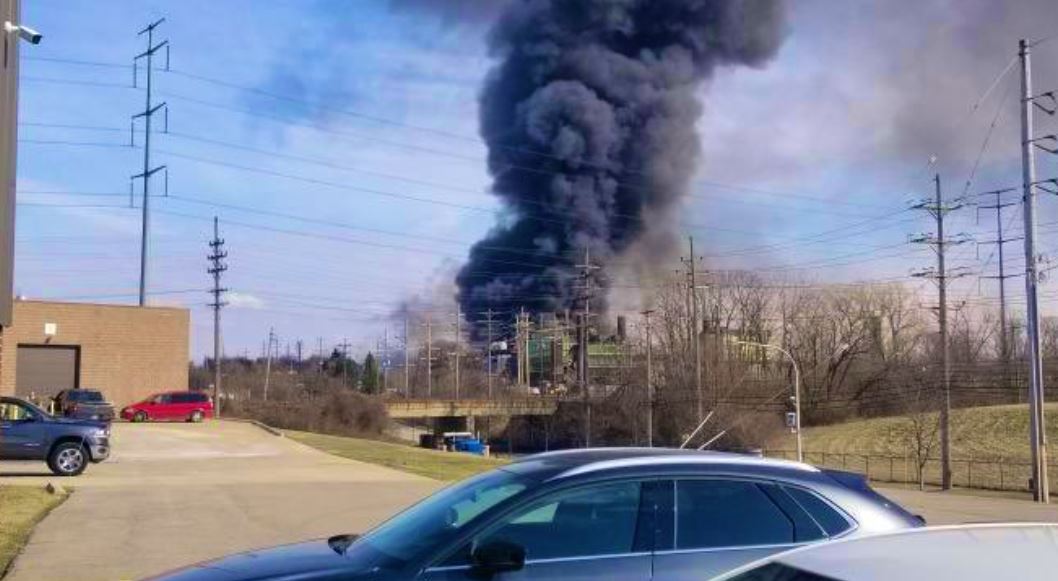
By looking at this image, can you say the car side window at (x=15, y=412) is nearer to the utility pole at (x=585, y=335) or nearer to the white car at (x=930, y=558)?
the white car at (x=930, y=558)

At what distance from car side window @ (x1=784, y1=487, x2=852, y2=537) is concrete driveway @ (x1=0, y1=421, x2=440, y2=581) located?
710cm

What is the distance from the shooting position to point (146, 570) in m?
10.1

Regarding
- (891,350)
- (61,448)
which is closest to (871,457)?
(891,350)

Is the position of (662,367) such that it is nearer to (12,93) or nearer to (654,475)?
(12,93)

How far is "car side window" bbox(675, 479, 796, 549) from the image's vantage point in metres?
4.99

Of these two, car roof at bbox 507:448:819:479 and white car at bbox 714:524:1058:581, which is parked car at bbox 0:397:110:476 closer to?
car roof at bbox 507:448:819:479

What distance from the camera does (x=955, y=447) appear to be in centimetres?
7119

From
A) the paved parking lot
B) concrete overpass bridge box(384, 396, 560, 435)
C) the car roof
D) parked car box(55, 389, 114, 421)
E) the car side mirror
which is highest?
the car roof

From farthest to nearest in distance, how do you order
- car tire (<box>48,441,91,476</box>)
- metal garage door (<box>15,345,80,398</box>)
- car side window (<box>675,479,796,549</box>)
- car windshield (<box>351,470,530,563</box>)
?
metal garage door (<box>15,345,80,398</box>), car tire (<box>48,441,91,476</box>), car side window (<box>675,479,796,549</box>), car windshield (<box>351,470,530,563</box>)

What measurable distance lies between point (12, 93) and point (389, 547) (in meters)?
15.4

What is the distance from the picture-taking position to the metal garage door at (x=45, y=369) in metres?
51.4

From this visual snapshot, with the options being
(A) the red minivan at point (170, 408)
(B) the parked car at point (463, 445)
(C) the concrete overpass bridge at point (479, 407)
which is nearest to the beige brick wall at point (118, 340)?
(A) the red minivan at point (170, 408)

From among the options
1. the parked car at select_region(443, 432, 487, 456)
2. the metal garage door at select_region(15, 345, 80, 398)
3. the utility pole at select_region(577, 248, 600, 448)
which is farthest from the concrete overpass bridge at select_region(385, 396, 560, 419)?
the metal garage door at select_region(15, 345, 80, 398)

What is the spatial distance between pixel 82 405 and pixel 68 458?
2216 cm
